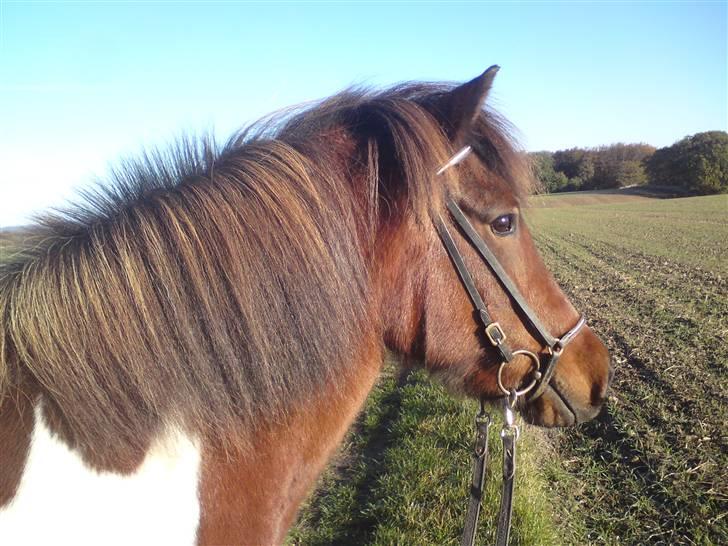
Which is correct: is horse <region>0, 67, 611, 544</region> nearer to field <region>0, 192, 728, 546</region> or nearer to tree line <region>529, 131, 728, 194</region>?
field <region>0, 192, 728, 546</region>

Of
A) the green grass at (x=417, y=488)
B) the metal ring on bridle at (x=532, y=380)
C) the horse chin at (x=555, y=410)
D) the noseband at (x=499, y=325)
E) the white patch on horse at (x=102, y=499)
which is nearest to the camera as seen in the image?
the white patch on horse at (x=102, y=499)

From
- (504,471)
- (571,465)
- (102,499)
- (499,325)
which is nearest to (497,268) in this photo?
(499,325)

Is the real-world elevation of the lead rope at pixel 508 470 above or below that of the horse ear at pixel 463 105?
below

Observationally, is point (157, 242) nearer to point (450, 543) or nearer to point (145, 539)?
point (145, 539)

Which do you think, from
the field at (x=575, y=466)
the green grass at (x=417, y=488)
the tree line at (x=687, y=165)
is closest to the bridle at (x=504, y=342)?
the field at (x=575, y=466)

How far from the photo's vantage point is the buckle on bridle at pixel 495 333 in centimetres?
195

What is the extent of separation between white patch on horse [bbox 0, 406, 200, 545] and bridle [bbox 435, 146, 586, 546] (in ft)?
3.82

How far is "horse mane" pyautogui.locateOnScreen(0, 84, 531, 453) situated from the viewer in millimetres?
1480

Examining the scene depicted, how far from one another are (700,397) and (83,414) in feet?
22.9

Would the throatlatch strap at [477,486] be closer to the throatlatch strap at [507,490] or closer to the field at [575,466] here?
the throatlatch strap at [507,490]

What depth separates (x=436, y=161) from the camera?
1.82m

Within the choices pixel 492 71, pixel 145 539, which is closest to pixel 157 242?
pixel 145 539

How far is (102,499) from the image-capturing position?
4.71 ft

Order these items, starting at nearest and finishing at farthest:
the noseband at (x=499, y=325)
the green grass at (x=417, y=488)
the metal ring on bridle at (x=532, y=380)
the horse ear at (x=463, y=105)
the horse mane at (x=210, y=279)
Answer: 1. the horse mane at (x=210, y=279)
2. the horse ear at (x=463, y=105)
3. the noseband at (x=499, y=325)
4. the metal ring on bridle at (x=532, y=380)
5. the green grass at (x=417, y=488)
